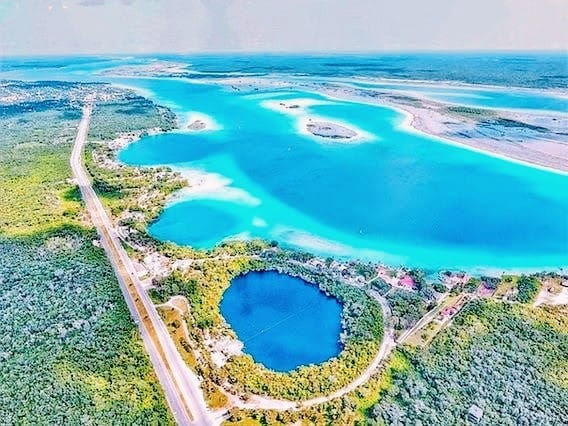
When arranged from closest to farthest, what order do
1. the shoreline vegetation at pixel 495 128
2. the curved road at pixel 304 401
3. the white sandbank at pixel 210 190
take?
1. the curved road at pixel 304 401
2. the white sandbank at pixel 210 190
3. the shoreline vegetation at pixel 495 128

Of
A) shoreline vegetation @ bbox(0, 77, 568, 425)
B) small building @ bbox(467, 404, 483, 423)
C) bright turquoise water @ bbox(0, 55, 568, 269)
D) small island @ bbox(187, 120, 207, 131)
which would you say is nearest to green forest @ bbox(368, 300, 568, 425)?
shoreline vegetation @ bbox(0, 77, 568, 425)

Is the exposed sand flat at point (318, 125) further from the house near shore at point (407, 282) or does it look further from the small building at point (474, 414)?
the small building at point (474, 414)

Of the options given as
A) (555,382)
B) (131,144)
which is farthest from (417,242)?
(131,144)

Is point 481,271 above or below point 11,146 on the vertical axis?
above

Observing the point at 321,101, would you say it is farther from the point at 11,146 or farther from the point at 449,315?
the point at 449,315

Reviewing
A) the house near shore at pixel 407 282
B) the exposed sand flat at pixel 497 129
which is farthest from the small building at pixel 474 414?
the exposed sand flat at pixel 497 129
